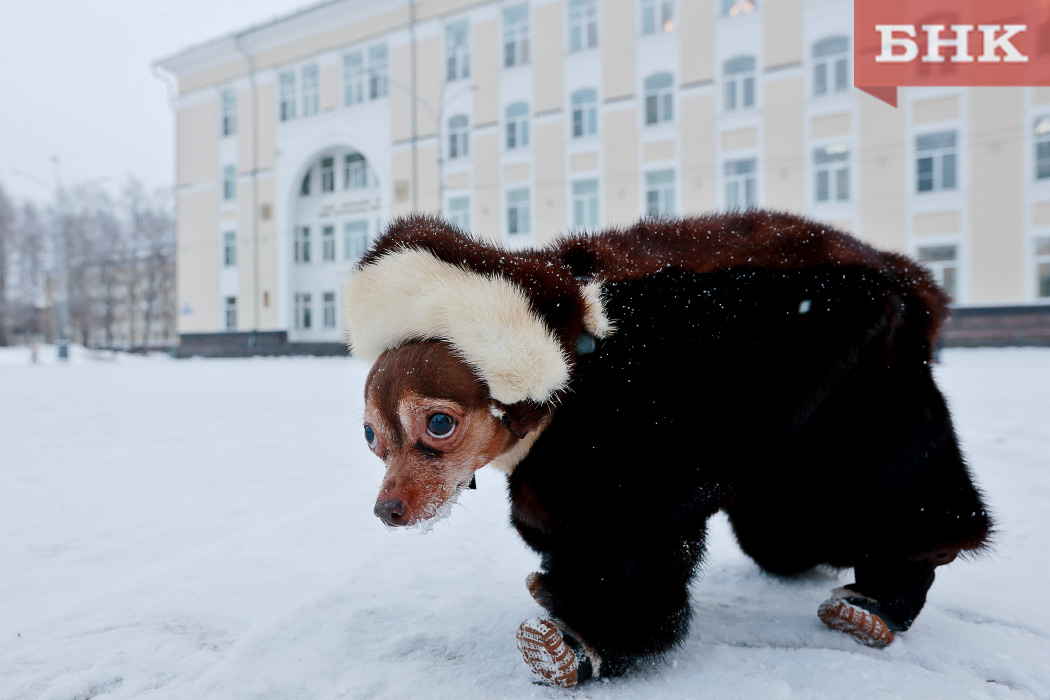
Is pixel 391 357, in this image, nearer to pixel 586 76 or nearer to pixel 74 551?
pixel 74 551

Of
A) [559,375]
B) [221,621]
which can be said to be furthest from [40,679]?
[559,375]

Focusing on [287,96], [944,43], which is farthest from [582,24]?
[944,43]

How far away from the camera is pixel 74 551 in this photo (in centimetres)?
242

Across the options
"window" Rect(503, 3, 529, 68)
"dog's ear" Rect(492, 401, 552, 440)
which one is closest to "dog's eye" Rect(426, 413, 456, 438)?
"dog's ear" Rect(492, 401, 552, 440)

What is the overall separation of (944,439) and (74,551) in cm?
289

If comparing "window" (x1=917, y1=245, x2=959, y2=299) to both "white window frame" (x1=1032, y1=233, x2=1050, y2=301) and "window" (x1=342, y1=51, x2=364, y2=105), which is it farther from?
"window" (x1=342, y1=51, x2=364, y2=105)

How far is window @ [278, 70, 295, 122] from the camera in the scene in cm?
2622

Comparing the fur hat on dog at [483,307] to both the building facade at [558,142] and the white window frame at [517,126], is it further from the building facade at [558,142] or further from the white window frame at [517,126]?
the white window frame at [517,126]

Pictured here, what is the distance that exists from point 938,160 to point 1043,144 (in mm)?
2123

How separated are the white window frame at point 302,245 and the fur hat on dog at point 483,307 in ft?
89.2

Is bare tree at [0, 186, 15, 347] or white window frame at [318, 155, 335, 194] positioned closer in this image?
white window frame at [318, 155, 335, 194]

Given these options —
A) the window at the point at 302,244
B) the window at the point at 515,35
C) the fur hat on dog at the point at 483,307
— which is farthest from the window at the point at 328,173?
the fur hat on dog at the point at 483,307

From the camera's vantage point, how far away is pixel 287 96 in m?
26.4

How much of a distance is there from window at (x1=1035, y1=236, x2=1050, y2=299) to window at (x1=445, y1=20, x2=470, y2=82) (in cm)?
1712
